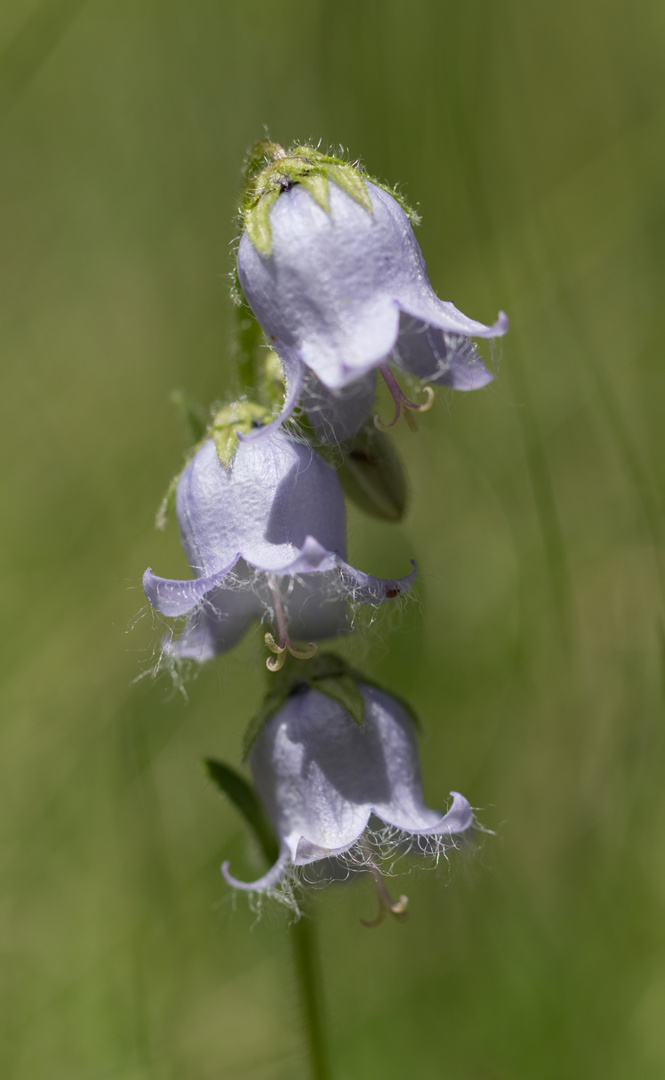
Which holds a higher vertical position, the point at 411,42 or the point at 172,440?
the point at 411,42

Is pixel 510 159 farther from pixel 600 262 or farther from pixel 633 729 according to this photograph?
pixel 633 729

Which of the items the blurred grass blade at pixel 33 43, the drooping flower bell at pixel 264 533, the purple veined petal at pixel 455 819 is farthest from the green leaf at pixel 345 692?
the blurred grass blade at pixel 33 43

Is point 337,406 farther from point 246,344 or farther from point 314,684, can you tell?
point 314,684

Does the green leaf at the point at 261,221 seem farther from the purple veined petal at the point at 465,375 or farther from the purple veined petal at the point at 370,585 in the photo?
the purple veined petal at the point at 370,585

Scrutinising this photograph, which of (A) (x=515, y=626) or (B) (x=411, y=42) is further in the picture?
(B) (x=411, y=42)

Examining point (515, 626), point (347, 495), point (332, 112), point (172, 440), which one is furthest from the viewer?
point (172, 440)

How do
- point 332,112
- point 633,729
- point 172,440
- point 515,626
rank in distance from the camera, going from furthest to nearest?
point 172,440 < point 332,112 < point 515,626 < point 633,729

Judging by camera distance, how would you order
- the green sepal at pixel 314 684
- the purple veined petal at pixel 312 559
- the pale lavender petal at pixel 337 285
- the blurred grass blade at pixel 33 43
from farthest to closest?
the blurred grass blade at pixel 33 43, the green sepal at pixel 314 684, the pale lavender petal at pixel 337 285, the purple veined petal at pixel 312 559

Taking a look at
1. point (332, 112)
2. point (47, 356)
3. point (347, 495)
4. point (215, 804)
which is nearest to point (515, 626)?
point (215, 804)
